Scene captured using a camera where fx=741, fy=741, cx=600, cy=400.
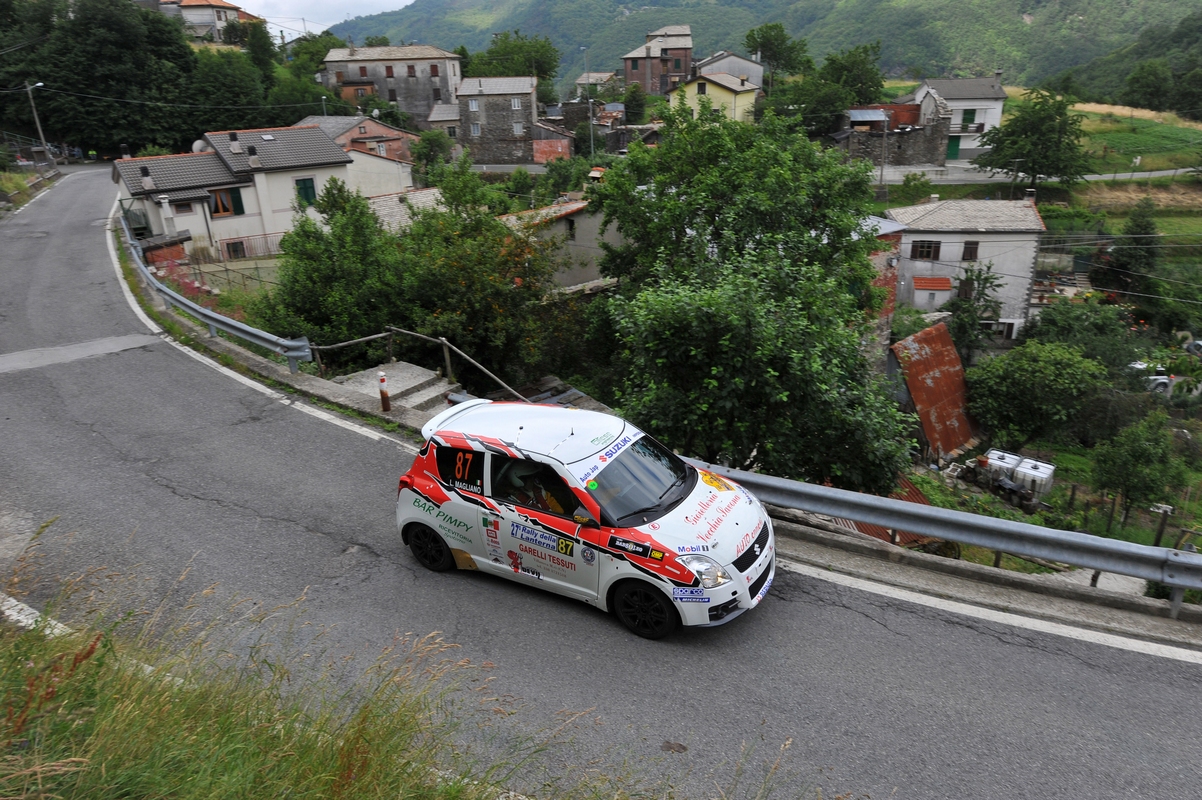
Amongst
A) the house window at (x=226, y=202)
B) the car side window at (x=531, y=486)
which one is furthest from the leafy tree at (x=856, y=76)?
the car side window at (x=531, y=486)

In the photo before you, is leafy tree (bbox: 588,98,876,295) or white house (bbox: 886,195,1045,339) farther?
white house (bbox: 886,195,1045,339)

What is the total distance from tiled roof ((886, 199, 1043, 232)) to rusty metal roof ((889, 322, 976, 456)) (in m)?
13.4

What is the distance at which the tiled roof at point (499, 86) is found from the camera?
67.9m

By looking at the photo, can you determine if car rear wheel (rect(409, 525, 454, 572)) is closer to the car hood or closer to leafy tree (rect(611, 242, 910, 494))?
the car hood

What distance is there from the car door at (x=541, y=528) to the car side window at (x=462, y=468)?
12 centimetres

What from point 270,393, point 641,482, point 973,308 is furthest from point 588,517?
point 973,308

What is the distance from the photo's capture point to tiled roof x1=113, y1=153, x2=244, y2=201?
3100cm

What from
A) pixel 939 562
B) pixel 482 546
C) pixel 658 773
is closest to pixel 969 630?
pixel 939 562

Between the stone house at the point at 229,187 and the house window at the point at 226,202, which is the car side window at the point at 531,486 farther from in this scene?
the house window at the point at 226,202

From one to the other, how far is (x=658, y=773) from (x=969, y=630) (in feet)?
9.67

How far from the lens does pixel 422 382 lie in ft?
37.9

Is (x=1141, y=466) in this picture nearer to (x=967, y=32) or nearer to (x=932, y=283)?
(x=932, y=283)

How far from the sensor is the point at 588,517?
6.03 metres

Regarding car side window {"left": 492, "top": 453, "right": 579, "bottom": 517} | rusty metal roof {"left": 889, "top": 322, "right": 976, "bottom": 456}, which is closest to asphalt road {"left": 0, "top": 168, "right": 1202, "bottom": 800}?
car side window {"left": 492, "top": 453, "right": 579, "bottom": 517}
